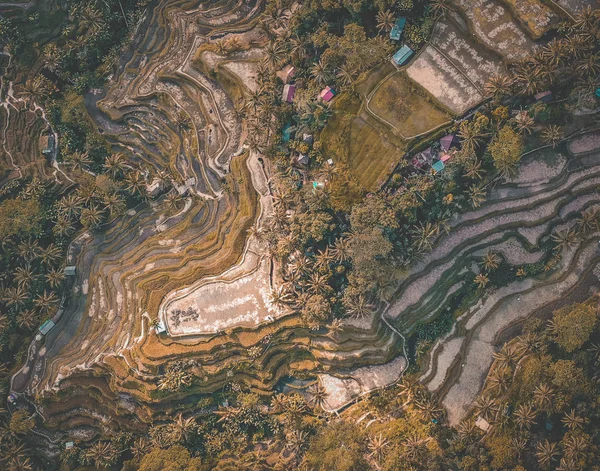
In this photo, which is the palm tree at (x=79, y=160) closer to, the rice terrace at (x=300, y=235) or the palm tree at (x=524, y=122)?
the rice terrace at (x=300, y=235)

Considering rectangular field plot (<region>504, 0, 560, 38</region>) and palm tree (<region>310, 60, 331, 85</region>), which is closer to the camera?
rectangular field plot (<region>504, 0, 560, 38</region>)

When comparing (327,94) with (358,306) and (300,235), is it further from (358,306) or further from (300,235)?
(358,306)

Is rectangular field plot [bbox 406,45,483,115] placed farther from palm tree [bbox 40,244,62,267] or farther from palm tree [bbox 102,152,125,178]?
palm tree [bbox 40,244,62,267]

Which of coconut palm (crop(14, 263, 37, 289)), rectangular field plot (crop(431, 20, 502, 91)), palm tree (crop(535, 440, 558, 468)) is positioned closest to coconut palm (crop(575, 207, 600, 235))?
rectangular field plot (crop(431, 20, 502, 91))

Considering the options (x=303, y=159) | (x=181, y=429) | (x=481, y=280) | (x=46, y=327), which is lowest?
(x=481, y=280)

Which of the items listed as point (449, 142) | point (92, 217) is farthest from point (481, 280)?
point (92, 217)

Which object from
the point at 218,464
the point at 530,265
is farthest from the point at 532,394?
the point at 218,464
